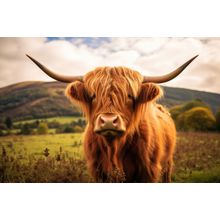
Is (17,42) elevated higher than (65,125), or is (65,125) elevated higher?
(17,42)

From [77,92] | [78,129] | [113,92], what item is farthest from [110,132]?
[78,129]

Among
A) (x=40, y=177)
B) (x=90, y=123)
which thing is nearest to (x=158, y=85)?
(x=90, y=123)

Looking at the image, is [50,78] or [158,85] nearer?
[158,85]

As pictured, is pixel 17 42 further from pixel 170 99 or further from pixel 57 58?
pixel 170 99

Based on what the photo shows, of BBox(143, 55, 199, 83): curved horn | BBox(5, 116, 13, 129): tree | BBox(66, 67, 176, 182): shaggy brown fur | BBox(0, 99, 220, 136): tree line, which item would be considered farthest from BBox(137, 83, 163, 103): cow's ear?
BBox(5, 116, 13, 129): tree
